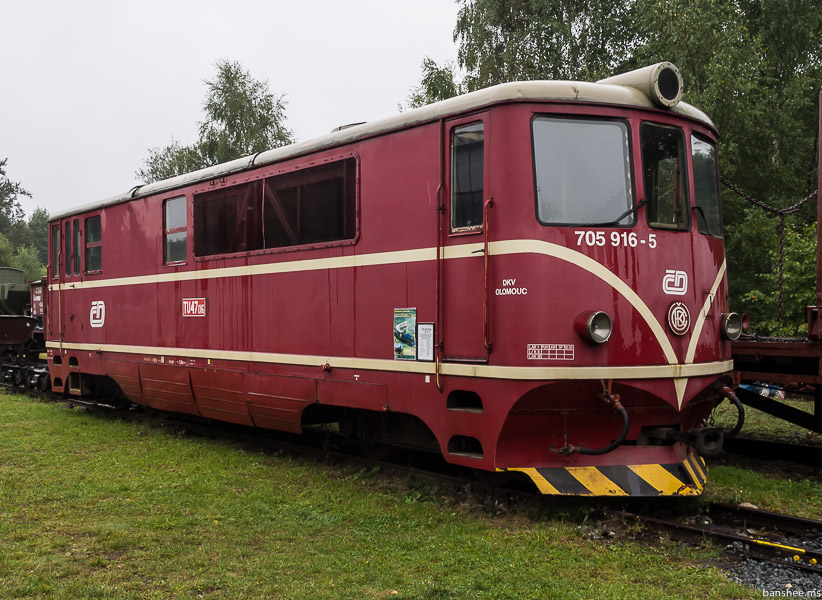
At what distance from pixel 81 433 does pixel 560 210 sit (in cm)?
784

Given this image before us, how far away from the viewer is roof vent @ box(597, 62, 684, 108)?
6.21 meters

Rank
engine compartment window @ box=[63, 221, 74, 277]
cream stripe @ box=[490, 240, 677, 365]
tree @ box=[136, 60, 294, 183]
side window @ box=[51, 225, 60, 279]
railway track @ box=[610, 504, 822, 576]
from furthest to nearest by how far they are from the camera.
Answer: tree @ box=[136, 60, 294, 183] → side window @ box=[51, 225, 60, 279] → engine compartment window @ box=[63, 221, 74, 277] → cream stripe @ box=[490, 240, 677, 365] → railway track @ box=[610, 504, 822, 576]

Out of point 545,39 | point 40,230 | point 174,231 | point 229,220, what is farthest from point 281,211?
point 40,230

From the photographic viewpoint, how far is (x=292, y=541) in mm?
5684

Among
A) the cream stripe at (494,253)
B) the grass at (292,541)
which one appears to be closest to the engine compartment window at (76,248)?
the grass at (292,541)

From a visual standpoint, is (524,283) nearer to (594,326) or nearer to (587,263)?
(587,263)

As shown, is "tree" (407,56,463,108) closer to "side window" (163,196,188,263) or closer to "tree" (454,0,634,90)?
"tree" (454,0,634,90)

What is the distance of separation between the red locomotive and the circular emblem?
2cm

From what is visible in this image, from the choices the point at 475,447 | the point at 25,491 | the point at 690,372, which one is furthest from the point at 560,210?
the point at 25,491

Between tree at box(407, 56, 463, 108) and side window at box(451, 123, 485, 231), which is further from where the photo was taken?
tree at box(407, 56, 463, 108)

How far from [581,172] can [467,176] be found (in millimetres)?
951

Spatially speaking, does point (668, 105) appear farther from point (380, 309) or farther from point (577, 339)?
point (380, 309)

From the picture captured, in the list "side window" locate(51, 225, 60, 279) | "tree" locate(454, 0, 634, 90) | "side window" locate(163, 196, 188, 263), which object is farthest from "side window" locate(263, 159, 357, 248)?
"tree" locate(454, 0, 634, 90)

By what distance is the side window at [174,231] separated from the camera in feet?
32.6
